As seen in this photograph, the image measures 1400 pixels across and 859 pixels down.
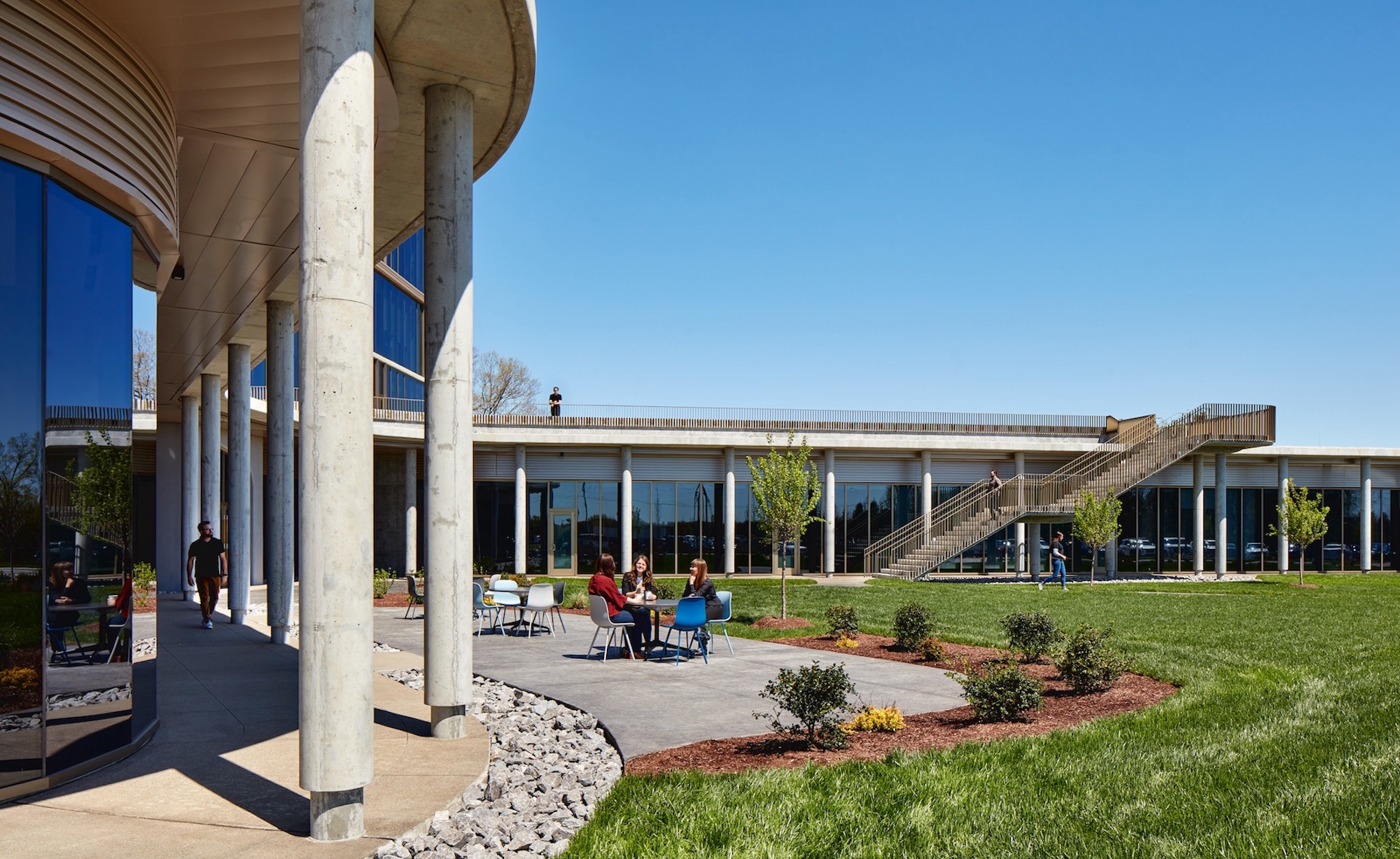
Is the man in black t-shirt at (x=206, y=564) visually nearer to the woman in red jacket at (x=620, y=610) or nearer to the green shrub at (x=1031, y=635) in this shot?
the woman in red jacket at (x=620, y=610)

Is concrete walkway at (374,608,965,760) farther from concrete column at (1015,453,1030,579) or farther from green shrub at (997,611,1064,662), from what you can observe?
concrete column at (1015,453,1030,579)

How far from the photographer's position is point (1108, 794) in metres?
6.62

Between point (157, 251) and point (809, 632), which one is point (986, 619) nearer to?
point (809, 632)

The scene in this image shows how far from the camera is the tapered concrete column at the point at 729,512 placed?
34.6 meters

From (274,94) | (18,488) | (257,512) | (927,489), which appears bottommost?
(257,512)

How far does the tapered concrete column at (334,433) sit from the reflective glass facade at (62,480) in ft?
7.51

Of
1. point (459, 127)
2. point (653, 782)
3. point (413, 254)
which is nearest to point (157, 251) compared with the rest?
point (459, 127)

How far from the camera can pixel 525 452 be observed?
34188mm

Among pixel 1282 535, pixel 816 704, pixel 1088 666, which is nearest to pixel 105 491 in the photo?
pixel 816 704

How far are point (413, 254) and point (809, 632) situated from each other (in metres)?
24.2

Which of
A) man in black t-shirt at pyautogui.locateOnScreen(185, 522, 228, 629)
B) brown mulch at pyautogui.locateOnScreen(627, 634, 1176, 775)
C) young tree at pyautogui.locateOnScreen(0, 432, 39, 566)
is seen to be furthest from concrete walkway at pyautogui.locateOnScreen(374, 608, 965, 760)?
young tree at pyautogui.locateOnScreen(0, 432, 39, 566)

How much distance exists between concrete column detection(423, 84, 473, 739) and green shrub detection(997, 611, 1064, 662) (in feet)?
26.9

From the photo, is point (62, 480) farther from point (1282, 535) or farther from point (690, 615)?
point (1282, 535)

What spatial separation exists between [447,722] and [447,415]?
2.51 meters
